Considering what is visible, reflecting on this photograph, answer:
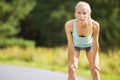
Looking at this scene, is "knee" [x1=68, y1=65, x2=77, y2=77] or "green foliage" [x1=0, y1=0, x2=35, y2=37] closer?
"knee" [x1=68, y1=65, x2=77, y2=77]

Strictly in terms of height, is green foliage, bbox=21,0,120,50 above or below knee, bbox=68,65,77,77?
below

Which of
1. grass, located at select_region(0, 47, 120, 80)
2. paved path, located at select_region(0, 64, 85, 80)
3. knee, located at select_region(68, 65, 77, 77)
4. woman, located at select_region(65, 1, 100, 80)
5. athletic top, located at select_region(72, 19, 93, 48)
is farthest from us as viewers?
grass, located at select_region(0, 47, 120, 80)

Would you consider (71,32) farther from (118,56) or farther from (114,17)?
(114,17)

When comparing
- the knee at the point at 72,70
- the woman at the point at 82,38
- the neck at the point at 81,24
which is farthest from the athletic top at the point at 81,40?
the knee at the point at 72,70

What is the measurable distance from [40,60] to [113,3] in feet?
47.4

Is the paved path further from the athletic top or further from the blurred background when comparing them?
the blurred background

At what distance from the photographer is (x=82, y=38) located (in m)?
7.05

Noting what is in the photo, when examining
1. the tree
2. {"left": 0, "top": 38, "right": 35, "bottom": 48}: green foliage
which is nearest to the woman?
{"left": 0, "top": 38, "right": 35, "bottom": 48}: green foliage

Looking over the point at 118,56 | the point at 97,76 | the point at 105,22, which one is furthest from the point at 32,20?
the point at 97,76

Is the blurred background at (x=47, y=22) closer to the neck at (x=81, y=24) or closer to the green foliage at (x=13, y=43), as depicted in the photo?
the green foliage at (x=13, y=43)

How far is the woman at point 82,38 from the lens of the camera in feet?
22.1

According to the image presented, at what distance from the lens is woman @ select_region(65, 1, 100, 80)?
265 inches

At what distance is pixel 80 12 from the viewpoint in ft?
21.8

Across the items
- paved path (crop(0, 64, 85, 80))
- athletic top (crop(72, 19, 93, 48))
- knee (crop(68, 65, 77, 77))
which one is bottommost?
paved path (crop(0, 64, 85, 80))
